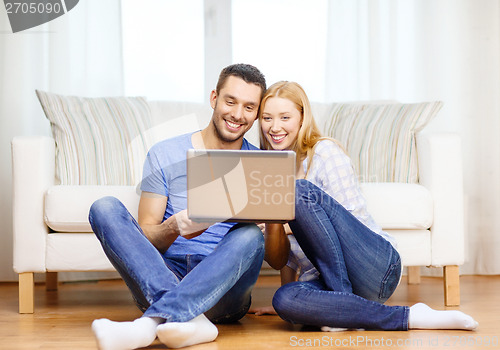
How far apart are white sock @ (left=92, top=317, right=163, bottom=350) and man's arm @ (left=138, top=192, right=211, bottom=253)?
264 mm

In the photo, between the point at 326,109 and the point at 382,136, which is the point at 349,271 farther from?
the point at 326,109

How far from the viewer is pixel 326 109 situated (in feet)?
9.27

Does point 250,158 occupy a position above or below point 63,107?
below

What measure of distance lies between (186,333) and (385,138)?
55.1 inches

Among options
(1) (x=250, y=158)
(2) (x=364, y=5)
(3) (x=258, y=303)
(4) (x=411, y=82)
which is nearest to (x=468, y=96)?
(4) (x=411, y=82)

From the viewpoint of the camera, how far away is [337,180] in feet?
5.78

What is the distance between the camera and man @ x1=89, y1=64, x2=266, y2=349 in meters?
1.42

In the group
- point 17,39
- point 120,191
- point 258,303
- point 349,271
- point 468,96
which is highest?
point 17,39

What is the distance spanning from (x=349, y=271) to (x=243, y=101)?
0.59m

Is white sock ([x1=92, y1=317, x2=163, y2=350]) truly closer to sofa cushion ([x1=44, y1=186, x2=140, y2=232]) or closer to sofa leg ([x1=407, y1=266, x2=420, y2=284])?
sofa cushion ([x1=44, y1=186, x2=140, y2=232])

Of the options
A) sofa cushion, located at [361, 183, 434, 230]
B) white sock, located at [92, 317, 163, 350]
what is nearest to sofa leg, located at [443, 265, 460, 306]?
sofa cushion, located at [361, 183, 434, 230]

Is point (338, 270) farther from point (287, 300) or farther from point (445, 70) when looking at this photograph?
point (445, 70)

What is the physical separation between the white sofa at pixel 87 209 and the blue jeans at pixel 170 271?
0.52 metres

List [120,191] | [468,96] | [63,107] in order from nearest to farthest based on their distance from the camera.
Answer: [120,191] → [63,107] → [468,96]
